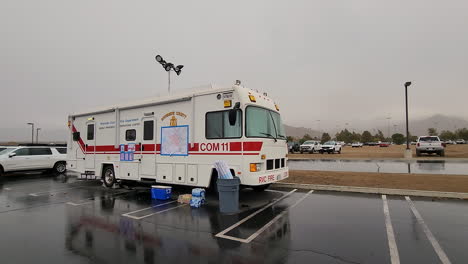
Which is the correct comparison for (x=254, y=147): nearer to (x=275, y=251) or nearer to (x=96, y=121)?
(x=275, y=251)

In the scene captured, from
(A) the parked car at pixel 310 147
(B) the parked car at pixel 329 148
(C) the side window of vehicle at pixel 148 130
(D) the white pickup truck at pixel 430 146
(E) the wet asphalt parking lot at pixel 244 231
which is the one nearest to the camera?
(E) the wet asphalt parking lot at pixel 244 231

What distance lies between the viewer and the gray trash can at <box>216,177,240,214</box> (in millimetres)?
6535

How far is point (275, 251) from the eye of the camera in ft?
13.9

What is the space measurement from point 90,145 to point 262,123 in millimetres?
7876

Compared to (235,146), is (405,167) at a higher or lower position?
lower

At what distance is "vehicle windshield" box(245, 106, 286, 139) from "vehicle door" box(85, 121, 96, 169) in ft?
24.2

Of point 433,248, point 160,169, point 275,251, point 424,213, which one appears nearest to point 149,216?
point 160,169

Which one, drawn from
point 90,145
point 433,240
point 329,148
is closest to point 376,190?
point 433,240

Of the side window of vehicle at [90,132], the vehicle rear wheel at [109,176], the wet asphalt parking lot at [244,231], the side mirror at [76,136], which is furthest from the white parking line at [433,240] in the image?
the side mirror at [76,136]

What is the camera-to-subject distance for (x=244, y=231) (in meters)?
5.21

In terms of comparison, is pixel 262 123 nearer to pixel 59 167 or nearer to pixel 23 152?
pixel 59 167

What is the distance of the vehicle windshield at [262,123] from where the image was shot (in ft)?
23.4

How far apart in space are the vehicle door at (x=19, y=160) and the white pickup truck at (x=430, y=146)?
102ft

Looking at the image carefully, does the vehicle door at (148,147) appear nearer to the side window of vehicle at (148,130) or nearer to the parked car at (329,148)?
the side window of vehicle at (148,130)
